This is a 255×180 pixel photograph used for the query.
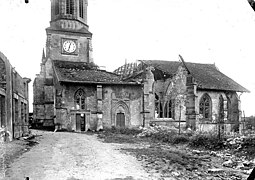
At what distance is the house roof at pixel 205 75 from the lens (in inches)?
1225

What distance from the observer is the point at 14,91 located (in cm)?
1638

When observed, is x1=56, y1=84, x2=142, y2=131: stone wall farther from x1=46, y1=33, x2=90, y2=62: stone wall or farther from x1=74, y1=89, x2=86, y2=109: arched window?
x1=46, y1=33, x2=90, y2=62: stone wall

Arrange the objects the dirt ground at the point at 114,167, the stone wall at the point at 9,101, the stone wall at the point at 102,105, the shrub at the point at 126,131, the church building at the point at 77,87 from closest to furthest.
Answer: the dirt ground at the point at 114,167
the stone wall at the point at 9,101
the shrub at the point at 126,131
the stone wall at the point at 102,105
the church building at the point at 77,87

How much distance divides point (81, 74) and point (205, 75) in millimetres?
15787

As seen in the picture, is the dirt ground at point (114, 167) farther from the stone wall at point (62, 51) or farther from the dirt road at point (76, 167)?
the stone wall at point (62, 51)

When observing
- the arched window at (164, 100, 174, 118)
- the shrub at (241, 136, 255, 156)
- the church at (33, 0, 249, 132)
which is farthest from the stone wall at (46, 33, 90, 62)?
the shrub at (241, 136, 255, 156)

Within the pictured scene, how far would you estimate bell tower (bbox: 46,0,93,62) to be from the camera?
3272 cm

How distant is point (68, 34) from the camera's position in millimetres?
33094

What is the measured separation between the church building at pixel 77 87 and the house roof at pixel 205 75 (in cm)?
656

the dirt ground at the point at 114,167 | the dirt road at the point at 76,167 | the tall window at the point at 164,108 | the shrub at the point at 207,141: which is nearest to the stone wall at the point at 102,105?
the tall window at the point at 164,108

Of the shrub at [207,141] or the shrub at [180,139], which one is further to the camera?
the shrub at [180,139]

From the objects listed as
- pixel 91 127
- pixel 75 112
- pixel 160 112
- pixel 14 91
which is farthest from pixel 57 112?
pixel 160 112

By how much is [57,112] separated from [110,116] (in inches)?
214

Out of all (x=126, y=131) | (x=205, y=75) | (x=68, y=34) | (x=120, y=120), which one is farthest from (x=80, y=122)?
(x=205, y=75)
